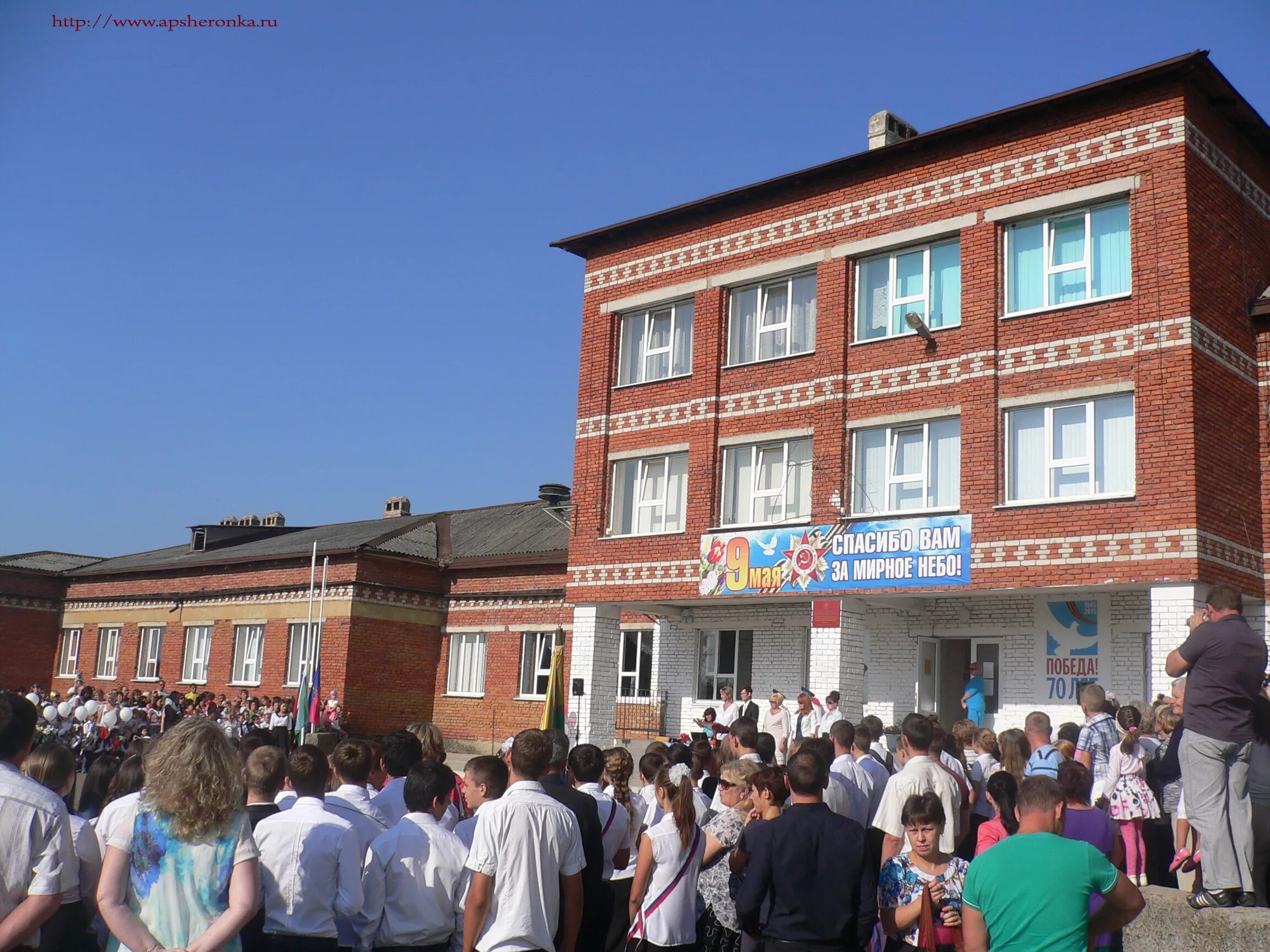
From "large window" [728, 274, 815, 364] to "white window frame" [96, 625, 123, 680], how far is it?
88.1 feet

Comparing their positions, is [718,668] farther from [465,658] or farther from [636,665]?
[465,658]

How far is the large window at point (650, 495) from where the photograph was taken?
22.8 metres

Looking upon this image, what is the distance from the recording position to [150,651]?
A: 1499 inches

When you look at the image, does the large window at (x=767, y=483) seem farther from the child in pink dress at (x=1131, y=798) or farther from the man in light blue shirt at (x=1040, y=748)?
the man in light blue shirt at (x=1040, y=748)

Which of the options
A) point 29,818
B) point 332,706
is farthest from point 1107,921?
point 332,706

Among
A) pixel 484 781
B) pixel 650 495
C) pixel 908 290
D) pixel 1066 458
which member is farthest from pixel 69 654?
pixel 484 781

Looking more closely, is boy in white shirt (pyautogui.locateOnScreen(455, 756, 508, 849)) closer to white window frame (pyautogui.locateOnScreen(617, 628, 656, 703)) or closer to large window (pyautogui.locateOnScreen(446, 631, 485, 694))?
white window frame (pyautogui.locateOnScreen(617, 628, 656, 703))

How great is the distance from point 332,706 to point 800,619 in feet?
42.0

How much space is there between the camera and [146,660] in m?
38.0

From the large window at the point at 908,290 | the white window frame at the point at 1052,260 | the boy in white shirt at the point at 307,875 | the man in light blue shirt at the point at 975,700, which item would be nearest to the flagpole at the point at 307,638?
the man in light blue shirt at the point at 975,700

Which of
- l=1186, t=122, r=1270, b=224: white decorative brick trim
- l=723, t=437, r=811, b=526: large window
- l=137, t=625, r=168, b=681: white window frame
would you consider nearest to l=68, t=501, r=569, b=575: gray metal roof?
l=137, t=625, r=168, b=681: white window frame

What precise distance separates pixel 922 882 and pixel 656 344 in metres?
18.8

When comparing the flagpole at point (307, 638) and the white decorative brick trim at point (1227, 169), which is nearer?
the white decorative brick trim at point (1227, 169)

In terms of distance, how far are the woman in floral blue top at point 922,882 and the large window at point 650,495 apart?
16.8m
